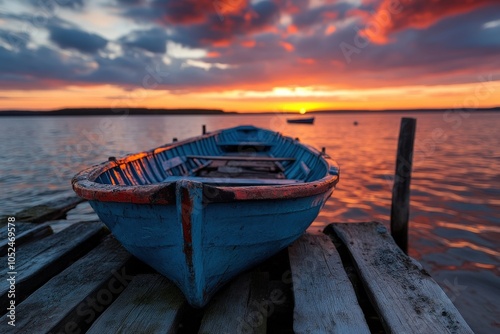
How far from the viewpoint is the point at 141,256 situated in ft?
11.7

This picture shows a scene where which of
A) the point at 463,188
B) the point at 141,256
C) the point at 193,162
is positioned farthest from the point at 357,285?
the point at 463,188

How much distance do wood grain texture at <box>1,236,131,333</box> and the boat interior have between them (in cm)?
112

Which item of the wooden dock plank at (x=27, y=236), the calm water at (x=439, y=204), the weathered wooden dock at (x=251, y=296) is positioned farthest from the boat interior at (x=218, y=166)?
the calm water at (x=439, y=204)

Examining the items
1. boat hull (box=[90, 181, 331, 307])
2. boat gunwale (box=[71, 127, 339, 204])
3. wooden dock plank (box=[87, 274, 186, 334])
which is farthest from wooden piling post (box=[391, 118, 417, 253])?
wooden dock plank (box=[87, 274, 186, 334])

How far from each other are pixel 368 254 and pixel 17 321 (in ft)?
13.0

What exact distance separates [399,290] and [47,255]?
4.39 metres

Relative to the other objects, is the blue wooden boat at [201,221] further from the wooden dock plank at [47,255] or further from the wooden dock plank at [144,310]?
the wooden dock plank at [47,255]

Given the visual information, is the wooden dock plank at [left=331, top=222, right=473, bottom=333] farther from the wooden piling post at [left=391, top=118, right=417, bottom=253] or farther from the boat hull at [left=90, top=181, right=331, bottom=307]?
the wooden piling post at [left=391, top=118, right=417, bottom=253]

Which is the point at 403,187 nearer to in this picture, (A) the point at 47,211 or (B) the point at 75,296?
(B) the point at 75,296

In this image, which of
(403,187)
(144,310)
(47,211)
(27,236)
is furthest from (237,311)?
(47,211)

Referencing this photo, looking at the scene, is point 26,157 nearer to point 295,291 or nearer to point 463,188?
point 295,291

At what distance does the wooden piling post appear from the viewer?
222 inches

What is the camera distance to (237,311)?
10.0ft

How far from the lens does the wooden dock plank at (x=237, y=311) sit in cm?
285
